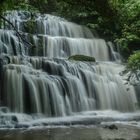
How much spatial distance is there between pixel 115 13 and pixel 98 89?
12.5m

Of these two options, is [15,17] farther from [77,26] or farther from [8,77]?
[8,77]

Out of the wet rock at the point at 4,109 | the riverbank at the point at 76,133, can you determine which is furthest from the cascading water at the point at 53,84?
the riverbank at the point at 76,133

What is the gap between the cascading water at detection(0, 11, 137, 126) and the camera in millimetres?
14648

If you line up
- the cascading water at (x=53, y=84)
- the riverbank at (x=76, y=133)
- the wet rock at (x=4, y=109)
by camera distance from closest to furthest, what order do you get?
1. the riverbank at (x=76, y=133)
2. the wet rock at (x=4, y=109)
3. the cascading water at (x=53, y=84)

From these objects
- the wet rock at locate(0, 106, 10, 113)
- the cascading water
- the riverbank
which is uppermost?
the cascading water

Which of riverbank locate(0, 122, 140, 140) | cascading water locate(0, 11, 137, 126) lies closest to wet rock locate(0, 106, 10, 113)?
cascading water locate(0, 11, 137, 126)

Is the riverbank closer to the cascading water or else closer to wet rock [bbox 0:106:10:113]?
the cascading water

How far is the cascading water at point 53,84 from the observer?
14.6 m

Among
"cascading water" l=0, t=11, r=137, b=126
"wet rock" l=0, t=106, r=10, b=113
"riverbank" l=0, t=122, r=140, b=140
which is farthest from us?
"cascading water" l=0, t=11, r=137, b=126

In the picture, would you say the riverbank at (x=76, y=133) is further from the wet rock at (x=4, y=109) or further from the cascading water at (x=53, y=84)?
the wet rock at (x=4, y=109)

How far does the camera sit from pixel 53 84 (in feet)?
51.3

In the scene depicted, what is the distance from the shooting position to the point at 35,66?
16.6 meters

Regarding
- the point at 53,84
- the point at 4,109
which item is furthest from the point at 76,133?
→ the point at 53,84

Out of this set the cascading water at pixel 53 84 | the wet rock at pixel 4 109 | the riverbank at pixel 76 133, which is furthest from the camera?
the cascading water at pixel 53 84
